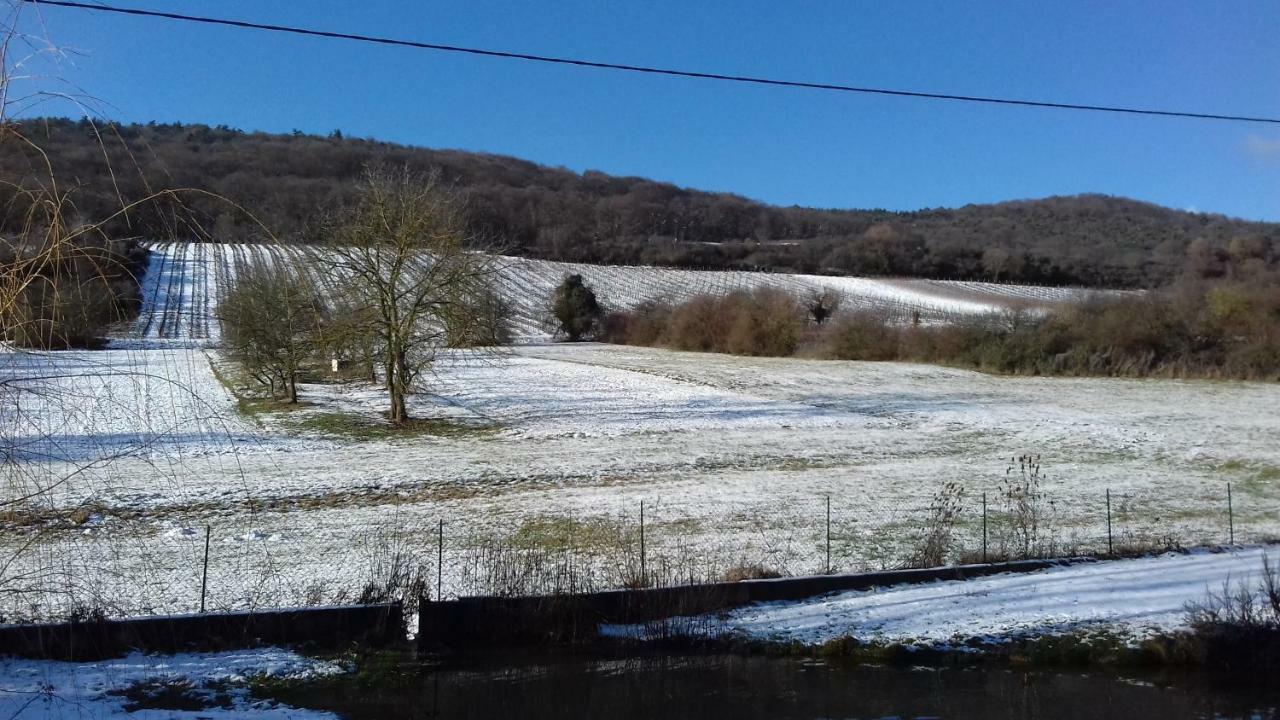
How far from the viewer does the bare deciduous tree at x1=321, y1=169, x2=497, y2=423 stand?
2811 cm

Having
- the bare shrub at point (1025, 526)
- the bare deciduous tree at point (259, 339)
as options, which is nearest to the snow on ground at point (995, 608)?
the bare shrub at point (1025, 526)

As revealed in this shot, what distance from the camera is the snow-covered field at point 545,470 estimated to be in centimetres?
909

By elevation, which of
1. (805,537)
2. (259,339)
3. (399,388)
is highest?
(259,339)

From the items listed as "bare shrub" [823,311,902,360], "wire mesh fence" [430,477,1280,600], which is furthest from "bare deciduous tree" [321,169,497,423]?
"bare shrub" [823,311,902,360]

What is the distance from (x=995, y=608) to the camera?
10.8 metres

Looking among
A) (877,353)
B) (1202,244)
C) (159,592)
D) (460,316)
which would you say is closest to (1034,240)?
(1202,244)

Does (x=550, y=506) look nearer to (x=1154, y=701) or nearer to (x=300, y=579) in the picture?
(x=300, y=579)

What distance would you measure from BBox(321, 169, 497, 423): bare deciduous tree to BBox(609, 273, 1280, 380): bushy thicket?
33674 millimetres

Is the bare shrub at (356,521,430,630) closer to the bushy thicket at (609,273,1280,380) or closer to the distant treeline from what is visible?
the distant treeline

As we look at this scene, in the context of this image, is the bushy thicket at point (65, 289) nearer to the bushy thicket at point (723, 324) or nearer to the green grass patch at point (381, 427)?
the green grass patch at point (381, 427)

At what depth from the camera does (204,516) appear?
1672cm

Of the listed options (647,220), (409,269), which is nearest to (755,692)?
(409,269)

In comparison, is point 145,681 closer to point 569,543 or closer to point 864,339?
point 569,543

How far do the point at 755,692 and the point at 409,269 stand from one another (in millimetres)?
22702
